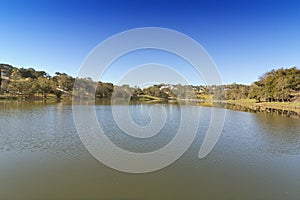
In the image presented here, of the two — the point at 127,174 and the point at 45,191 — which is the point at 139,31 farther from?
the point at 45,191

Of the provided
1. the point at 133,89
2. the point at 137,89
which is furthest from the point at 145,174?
the point at 137,89

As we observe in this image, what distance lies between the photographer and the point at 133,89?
64500mm

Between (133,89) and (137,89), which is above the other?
(137,89)

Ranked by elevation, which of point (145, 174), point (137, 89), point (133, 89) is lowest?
point (145, 174)

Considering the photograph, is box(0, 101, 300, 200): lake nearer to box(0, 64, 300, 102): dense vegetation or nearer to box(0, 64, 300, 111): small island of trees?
box(0, 64, 300, 102): dense vegetation

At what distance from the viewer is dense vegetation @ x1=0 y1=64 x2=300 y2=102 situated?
5047cm

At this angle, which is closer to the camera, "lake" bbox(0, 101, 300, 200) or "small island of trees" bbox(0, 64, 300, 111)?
"lake" bbox(0, 101, 300, 200)

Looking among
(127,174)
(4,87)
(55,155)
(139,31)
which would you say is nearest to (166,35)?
(139,31)

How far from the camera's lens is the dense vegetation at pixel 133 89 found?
50469mm

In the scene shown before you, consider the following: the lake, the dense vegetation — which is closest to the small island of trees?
the dense vegetation

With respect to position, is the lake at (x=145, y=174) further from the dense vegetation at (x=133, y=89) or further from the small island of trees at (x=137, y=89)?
the small island of trees at (x=137, y=89)

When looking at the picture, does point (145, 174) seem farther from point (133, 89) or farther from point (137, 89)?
point (137, 89)

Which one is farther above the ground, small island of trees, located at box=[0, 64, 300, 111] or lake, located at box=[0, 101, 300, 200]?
small island of trees, located at box=[0, 64, 300, 111]

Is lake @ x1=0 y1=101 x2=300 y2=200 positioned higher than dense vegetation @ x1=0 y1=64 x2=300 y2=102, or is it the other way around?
dense vegetation @ x1=0 y1=64 x2=300 y2=102
